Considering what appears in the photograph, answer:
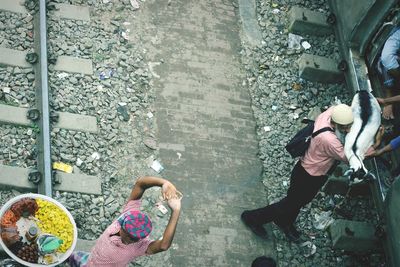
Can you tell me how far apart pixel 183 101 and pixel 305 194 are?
7.01 ft

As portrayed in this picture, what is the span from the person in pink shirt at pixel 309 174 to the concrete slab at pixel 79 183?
5.62 feet

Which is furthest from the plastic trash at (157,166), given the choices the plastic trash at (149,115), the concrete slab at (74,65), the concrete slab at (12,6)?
the concrete slab at (12,6)

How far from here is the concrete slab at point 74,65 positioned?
649cm

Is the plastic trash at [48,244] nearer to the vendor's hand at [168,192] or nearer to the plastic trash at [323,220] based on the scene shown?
the vendor's hand at [168,192]

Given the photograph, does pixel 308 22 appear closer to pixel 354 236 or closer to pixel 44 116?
pixel 354 236

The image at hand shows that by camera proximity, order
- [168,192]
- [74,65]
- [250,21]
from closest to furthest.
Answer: [168,192] → [74,65] → [250,21]

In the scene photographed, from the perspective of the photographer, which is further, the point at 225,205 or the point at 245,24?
the point at 245,24

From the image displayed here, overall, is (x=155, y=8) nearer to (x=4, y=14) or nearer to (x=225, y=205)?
(x=4, y=14)

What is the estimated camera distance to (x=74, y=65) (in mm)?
6551

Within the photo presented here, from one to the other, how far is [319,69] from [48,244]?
432 cm

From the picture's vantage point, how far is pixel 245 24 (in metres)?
7.94

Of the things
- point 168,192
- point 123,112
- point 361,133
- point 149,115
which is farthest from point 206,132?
point 168,192

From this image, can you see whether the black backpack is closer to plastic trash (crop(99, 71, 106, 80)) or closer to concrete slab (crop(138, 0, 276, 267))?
concrete slab (crop(138, 0, 276, 267))

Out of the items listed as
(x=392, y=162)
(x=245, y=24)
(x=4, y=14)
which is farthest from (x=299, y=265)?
(x=4, y=14)
